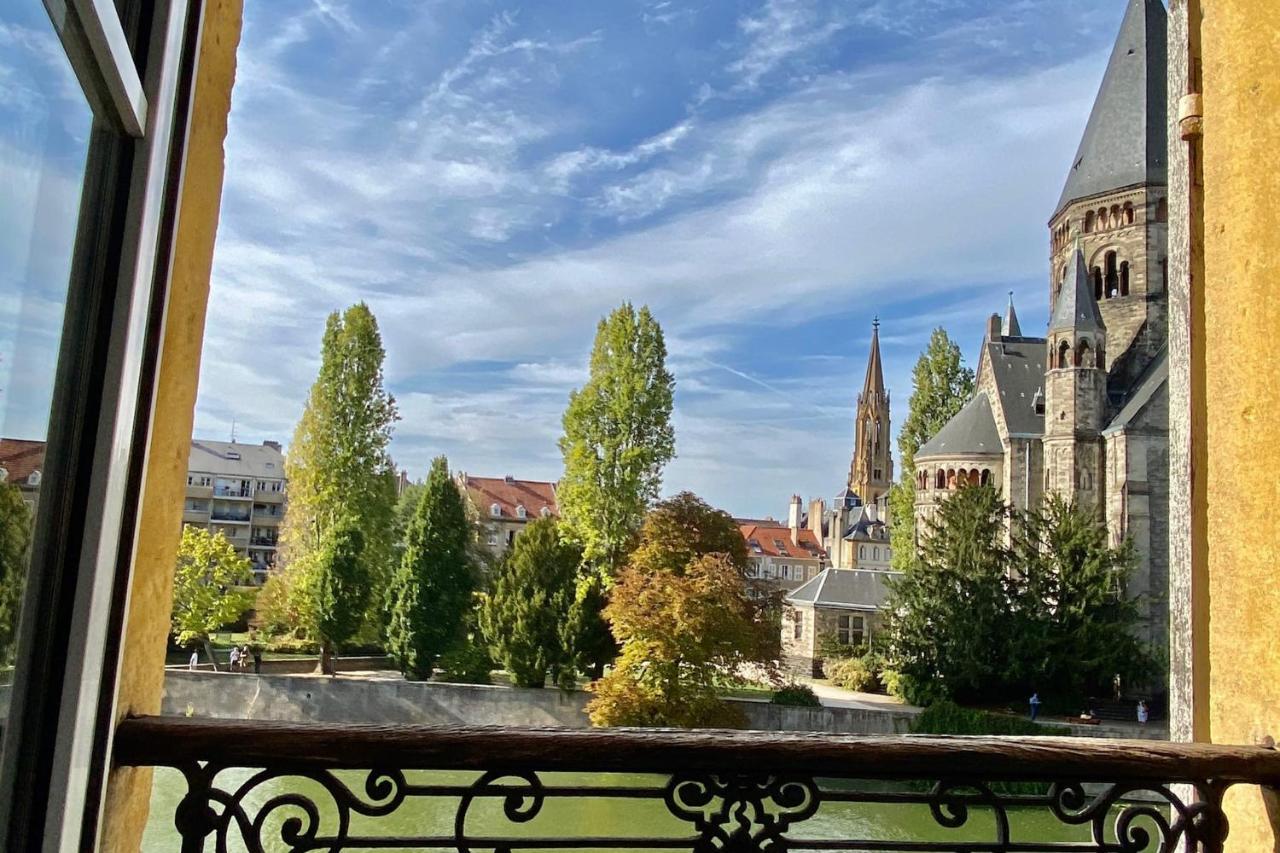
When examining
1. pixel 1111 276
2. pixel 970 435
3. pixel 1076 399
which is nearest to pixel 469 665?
pixel 970 435

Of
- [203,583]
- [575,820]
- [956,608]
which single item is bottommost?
[575,820]

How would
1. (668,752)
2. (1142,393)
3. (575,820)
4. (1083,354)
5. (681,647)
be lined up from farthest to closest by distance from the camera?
1. (1083,354)
2. (1142,393)
3. (681,647)
4. (575,820)
5. (668,752)

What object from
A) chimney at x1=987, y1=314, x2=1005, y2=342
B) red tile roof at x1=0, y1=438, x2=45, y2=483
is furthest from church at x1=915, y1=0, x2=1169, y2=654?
red tile roof at x1=0, y1=438, x2=45, y2=483

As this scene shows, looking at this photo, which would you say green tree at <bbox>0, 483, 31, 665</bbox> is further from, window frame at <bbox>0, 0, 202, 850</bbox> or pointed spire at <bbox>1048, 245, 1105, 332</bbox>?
pointed spire at <bbox>1048, 245, 1105, 332</bbox>

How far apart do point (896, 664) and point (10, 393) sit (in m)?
21.7

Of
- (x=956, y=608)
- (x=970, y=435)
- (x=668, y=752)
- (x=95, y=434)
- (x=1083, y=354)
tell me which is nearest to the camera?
(x=95, y=434)

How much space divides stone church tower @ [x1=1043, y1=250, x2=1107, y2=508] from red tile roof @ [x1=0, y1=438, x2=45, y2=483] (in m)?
26.7

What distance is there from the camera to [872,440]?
180 ft

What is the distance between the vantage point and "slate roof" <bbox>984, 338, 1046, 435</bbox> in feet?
90.9

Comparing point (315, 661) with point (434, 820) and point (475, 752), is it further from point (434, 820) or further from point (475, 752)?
point (475, 752)

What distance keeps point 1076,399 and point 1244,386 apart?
26.6 meters

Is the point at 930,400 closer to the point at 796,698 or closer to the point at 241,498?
the point at 796,698

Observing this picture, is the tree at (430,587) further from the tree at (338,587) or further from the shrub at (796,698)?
the shrub at (796,698)

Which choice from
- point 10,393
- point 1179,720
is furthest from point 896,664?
point 10,393
